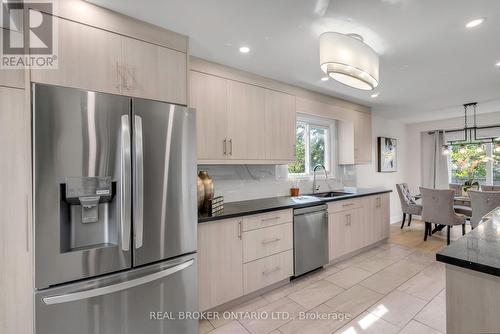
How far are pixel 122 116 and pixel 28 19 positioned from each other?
0.71 meters

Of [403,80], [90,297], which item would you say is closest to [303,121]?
[403,80]

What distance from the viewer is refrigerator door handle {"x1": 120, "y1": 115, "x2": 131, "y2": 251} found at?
57.2 inches

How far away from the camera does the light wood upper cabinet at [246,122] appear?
2.51 m

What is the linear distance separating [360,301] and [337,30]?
2.43 m

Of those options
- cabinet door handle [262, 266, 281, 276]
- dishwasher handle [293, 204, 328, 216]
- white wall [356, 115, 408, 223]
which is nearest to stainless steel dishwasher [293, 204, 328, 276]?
dishwasher handle [293, 204, 328, 216]

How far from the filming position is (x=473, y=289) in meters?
0.94

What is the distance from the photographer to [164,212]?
1.63 meters

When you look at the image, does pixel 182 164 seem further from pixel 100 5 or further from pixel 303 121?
pixel 303 121

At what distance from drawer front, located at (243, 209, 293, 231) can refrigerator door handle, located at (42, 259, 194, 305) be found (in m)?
0.73

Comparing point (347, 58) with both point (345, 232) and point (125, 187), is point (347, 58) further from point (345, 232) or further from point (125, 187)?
point (345, 232)

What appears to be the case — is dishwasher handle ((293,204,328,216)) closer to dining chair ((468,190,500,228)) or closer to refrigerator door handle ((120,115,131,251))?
refrigerator door handle ((120,115,131,251))

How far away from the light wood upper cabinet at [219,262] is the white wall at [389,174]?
3.34 metres

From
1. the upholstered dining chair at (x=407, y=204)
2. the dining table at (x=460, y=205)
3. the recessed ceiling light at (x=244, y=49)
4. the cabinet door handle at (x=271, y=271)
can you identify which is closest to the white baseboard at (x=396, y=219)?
the upholstered dining chair at (x=407, y=204)

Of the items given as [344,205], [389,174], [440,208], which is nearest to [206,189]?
[344,205]
